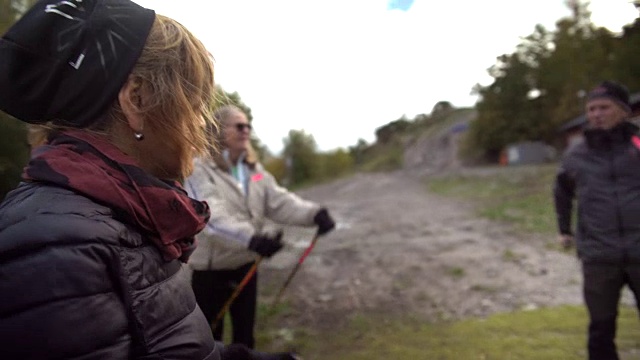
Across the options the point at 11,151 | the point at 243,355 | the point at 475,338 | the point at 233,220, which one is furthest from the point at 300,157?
the point at 243,355

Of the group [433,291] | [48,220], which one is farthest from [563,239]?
[48,220]

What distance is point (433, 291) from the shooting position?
20.8 ft

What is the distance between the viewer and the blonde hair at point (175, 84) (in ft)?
3.77

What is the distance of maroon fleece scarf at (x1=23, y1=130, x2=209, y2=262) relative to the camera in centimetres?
101

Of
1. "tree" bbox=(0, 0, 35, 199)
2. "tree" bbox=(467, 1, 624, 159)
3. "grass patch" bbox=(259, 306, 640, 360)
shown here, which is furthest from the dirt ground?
"tree" bbox=(467, 1, 624, 159)

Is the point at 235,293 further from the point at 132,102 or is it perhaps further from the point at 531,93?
the point at 531,93

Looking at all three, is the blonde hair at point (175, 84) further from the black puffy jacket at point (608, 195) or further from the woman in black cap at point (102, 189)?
the black puffy jacket at point (608, 195)

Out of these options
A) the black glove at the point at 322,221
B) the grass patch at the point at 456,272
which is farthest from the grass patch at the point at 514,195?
the black glove at the point at 322,221

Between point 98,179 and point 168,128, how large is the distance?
0.75 feet

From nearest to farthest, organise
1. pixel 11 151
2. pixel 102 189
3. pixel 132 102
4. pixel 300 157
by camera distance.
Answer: pixel 102 189 < pixel 132 102 < pixel 11 151 < pixel 300 157

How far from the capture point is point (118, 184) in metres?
1.05

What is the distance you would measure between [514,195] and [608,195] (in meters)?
13.7

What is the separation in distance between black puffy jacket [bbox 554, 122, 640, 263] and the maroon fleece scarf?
315 cm

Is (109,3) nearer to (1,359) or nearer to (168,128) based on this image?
(168,128)
